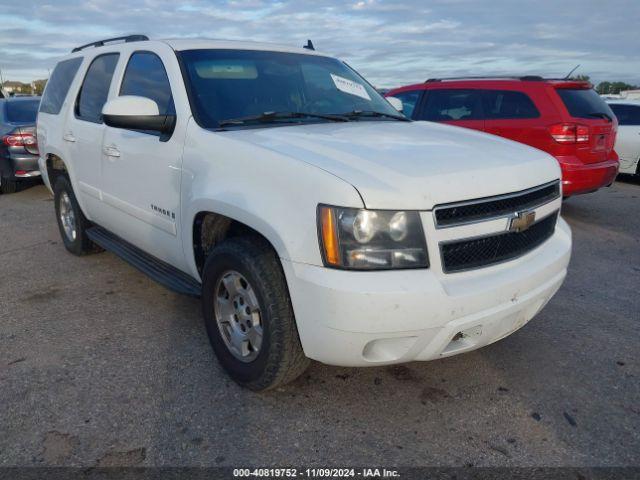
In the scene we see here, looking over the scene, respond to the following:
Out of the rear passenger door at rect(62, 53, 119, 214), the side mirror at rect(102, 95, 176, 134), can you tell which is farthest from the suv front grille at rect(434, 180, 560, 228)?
the rear passenger door at rect(62, 53, 119, 214)

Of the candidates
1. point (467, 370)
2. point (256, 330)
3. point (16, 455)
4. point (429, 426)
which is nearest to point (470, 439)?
point (429, 426)

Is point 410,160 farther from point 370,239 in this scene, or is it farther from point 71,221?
point 71,221

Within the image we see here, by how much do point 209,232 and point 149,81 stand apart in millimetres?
1219

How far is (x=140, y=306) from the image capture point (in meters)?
3.88

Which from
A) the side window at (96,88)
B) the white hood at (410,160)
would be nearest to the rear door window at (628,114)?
the white hood at (410,160)

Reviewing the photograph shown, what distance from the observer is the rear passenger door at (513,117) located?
618 centimetres

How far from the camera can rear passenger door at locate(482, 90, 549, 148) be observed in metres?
6.18

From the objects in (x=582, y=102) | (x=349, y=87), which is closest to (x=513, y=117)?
(x=582, y=102)

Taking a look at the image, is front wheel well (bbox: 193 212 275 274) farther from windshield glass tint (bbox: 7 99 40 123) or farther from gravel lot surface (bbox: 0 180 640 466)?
windshield glass tint (bbox: 7 99 40 123)

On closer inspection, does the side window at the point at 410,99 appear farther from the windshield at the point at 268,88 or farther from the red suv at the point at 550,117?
the windshield at the point at 268,88

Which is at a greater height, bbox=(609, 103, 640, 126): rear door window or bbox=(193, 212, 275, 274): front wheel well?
bbox=(609, 103, 640, 126): rear door window

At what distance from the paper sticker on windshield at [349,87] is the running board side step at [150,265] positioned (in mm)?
1693

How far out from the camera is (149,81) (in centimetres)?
348

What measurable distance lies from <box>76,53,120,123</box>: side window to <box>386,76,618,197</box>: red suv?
14.3ft
